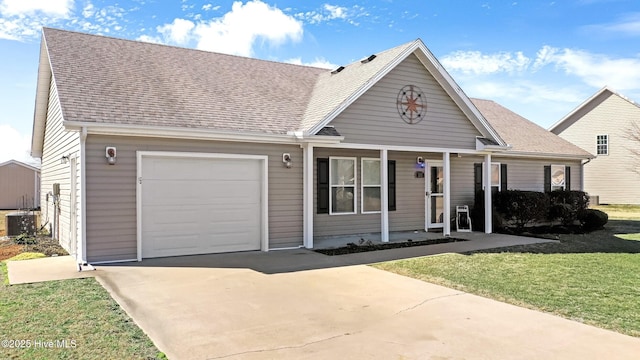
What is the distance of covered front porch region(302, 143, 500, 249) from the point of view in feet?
36.5

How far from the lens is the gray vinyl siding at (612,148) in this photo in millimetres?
26047

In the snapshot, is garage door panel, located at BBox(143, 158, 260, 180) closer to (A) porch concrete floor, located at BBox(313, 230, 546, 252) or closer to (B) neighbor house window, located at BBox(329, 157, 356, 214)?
(A) porch concrete floor, located at BBox(313, 230, 546, 252)

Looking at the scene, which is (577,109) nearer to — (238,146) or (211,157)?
(238,146)

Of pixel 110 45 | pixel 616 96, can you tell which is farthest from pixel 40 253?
pixel 616 96

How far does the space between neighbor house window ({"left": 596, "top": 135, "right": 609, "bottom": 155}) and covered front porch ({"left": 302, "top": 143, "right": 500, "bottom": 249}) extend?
1688cm

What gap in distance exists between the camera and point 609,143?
26953 mm

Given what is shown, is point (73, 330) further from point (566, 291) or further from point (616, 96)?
point (616, 96)

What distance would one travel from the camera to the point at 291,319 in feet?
17.7

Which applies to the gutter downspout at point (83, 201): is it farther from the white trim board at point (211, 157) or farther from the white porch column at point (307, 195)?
the white porch column at point (307, 195)

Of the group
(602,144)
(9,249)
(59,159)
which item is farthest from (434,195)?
(602,144)

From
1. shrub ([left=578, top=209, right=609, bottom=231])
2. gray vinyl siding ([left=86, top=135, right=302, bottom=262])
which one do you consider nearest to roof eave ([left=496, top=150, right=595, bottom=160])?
shrub ([left=578, top=209, right=609, bottom=231])

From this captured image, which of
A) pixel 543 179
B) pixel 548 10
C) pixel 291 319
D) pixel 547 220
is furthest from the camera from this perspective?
pixel 543 179

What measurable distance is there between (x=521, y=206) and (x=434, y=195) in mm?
2841

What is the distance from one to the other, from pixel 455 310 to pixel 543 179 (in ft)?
43.8
